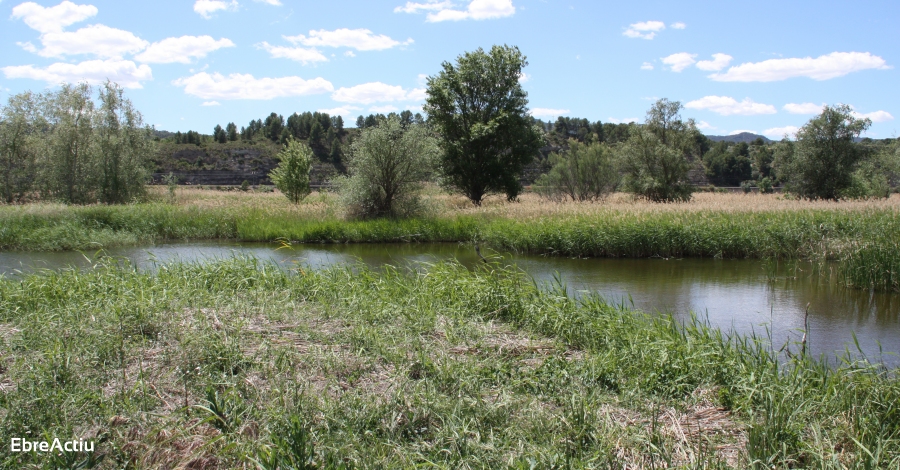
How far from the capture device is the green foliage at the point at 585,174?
33.2 m

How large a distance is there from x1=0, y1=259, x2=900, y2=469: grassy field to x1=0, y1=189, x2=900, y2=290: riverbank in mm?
8875

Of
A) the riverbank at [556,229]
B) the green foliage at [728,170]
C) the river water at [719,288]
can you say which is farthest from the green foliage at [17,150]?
the green foliage at [728,170]

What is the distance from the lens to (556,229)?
57.6 ft

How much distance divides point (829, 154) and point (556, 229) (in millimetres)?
23714

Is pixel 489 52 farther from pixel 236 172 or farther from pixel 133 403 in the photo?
pixel 236 172

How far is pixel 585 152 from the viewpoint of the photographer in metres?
33.2

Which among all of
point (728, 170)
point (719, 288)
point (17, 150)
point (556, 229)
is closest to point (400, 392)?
point (719, 288)

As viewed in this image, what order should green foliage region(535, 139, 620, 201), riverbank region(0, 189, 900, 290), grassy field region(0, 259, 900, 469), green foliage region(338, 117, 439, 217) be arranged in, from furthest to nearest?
green foliage region(535, 139, 620, 201), green foliage region(338, 117, 439, 217), riverbank region(0, 189, 900, 290), grassy field region(0, 259, 900, 469)

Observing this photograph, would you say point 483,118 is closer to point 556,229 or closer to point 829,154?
point 556,229

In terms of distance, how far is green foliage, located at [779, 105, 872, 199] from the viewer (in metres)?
31.7

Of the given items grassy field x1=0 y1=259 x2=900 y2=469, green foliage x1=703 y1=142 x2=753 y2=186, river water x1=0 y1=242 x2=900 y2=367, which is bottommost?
river water x1=0 y1=242 x2=900 y2=367

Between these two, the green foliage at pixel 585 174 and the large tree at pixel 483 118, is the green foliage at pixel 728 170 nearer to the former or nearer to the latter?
the green foliage at pixel 585 174

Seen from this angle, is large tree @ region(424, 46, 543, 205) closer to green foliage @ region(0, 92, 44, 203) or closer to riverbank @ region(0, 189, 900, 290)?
riverbank @ region(0, 189, 900, 290)

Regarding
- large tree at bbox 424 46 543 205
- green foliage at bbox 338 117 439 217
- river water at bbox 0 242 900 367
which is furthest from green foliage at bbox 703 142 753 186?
river water at bbox 0 242 900 367
